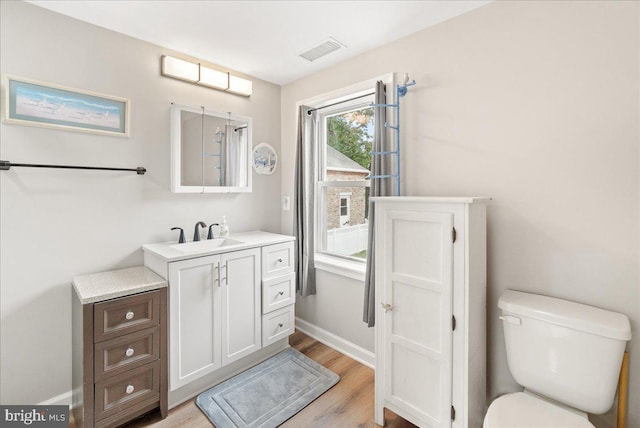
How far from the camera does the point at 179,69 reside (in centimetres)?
229

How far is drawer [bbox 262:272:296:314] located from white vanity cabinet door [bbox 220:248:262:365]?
6cm

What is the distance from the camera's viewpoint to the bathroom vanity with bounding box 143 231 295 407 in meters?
1.88

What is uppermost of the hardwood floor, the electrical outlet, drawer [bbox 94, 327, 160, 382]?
the electrical outlet

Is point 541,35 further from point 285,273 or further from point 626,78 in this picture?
point 285,273

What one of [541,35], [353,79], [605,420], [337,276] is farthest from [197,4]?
[605,420]

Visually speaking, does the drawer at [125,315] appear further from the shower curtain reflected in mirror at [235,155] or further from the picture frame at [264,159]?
the picture frame at [264,159]

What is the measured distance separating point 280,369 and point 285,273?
73cm

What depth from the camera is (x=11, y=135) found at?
5.57 ft

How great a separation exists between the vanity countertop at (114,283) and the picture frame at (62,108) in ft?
3.07

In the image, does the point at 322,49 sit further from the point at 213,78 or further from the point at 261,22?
the point at 213,78

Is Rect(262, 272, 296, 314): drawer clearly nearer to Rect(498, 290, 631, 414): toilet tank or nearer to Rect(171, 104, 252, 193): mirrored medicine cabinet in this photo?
Rect(171, 104, 252, 193): mirrored medicine cabinet

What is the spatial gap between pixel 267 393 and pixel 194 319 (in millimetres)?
704

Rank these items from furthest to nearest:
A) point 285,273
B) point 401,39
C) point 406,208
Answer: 1. point 285,273
2. point 401,39
3. point 406,208
